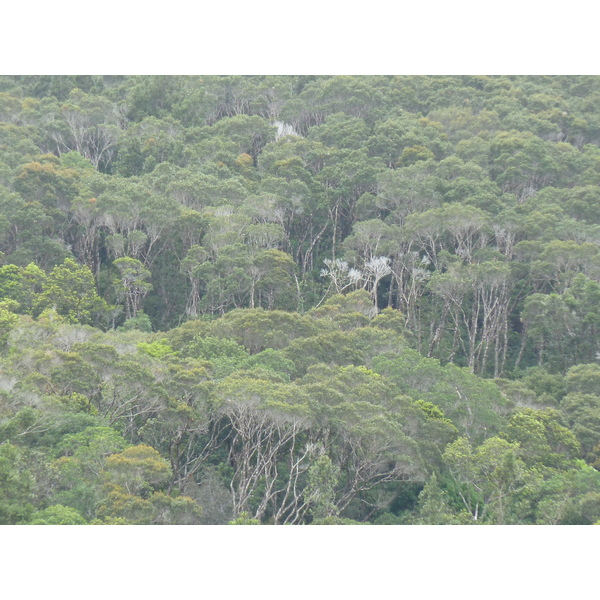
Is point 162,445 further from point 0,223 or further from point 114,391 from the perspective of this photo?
point 0,223

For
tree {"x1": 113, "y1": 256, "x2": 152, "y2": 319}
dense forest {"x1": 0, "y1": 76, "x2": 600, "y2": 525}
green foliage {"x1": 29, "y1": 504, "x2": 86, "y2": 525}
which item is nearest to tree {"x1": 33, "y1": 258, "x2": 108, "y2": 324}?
dense forest {"x1": 0, "y1": 76, "x2": 600, "y2": 525}

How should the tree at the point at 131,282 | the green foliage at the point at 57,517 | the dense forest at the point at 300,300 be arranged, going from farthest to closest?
the tree at the point at 131,282, the dense forest at the point at 300,300, the green foliage at the point at 57,517

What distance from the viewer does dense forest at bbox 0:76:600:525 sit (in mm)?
16594

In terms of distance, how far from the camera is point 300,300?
27.9m

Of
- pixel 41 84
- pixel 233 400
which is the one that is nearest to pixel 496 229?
pixel 233 400

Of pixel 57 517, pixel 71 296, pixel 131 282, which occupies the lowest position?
pixel 57 517

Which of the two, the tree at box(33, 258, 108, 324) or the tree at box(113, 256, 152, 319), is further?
the tree at box(113, 256, 152, 319)

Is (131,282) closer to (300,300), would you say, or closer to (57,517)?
(300,300)

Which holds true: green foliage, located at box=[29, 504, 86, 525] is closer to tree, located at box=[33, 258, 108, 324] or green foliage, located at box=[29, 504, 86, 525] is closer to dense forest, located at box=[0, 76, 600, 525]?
dense forest, located at box=[0, 76, 600, 525]

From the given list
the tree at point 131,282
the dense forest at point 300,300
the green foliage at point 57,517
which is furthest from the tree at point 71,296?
the green foliage at point 57,517

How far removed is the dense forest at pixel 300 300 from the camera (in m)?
16.6

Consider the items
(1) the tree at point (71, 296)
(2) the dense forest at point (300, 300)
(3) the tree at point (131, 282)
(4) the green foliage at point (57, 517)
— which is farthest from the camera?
(3) the tree at point (131, 282)

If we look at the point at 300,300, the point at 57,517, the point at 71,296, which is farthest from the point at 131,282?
the point at 57,517

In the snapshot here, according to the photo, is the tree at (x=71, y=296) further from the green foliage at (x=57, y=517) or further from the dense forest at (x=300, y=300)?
the green foliage at (x=57, y=517)
